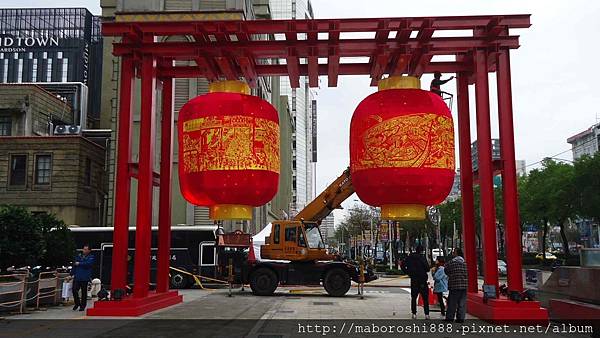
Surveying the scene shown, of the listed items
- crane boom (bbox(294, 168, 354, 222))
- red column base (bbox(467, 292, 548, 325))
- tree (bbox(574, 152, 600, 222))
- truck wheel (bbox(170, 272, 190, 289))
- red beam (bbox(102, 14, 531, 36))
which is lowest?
truck wheel (bbox(170, 272, 190, 289))

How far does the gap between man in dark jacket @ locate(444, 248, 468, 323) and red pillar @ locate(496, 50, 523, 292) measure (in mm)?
1070

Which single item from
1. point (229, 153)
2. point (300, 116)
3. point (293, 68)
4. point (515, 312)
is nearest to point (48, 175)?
point (293, 68)

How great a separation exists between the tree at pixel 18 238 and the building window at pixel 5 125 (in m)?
24.9

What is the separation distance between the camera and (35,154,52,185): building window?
34047 mm

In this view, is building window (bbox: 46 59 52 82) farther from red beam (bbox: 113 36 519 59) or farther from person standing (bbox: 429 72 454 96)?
person standing (bbox: 429 72 454 96)

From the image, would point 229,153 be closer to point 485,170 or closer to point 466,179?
point 485,170

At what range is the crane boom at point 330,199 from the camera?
2320 cm

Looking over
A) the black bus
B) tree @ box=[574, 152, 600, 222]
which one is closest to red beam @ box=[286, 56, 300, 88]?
the black bus

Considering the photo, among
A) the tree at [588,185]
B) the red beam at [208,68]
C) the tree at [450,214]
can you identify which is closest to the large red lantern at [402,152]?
the red beam at [208,68]

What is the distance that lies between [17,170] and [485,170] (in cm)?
2966

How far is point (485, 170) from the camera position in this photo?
12938 millimetres

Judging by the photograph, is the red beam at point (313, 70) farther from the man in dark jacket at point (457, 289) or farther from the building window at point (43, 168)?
the building window at point (43, 168)

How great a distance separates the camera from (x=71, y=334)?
411 inches

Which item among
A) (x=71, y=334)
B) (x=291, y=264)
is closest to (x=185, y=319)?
(x=71, y=334)
